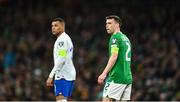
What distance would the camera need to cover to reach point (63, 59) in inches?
466

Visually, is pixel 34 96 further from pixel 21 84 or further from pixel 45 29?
pixel 45 29

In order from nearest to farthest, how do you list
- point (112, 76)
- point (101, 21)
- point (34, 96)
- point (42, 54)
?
point (112, 76)
point (34, 96)
point (42, 54)
point (101, 21)

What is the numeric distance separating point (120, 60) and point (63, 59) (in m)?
1.07

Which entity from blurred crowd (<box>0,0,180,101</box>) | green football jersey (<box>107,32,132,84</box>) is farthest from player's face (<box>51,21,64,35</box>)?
blurred crowd (<box>0,0,180,101</box>)

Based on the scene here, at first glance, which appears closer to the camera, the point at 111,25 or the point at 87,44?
the point at 111,25

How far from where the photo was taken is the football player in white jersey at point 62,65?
11.8 m

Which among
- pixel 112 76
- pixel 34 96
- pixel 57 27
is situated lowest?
pixel 34 96

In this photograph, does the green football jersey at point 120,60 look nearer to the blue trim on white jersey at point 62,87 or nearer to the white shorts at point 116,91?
the white shorts at point 116,91

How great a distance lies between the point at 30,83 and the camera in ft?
65.8

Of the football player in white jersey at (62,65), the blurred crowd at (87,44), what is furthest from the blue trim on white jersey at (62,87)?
the blurred crowd at (87,44)

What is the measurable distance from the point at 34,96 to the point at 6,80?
44.6 inches


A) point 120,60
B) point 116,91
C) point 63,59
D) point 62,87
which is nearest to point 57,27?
point 63,59

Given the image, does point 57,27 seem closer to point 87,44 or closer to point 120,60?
point 120,60

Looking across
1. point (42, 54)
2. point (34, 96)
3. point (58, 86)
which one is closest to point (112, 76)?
point (58, 86)
